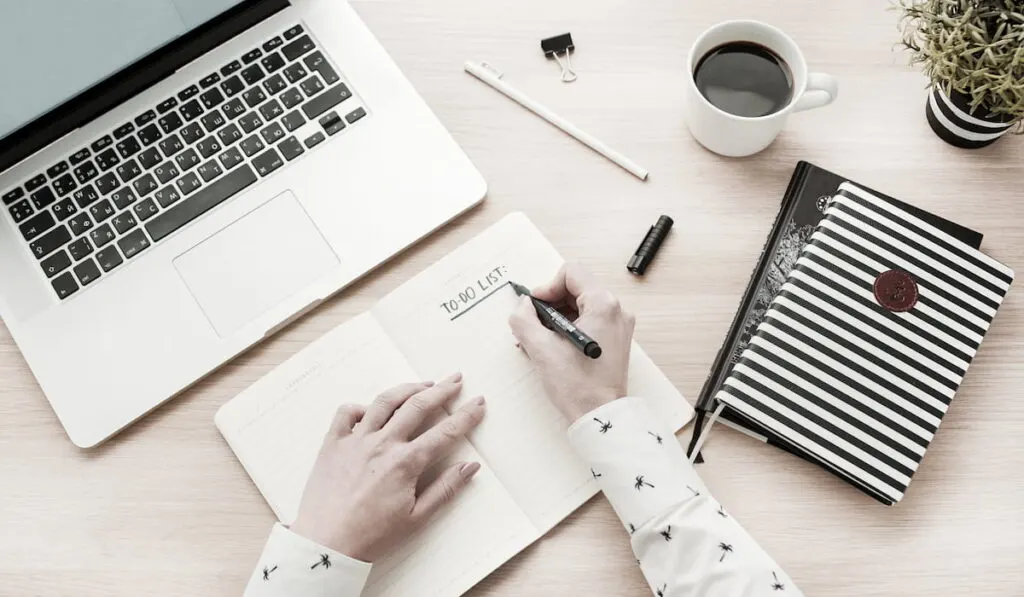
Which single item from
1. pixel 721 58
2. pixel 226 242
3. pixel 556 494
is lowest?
pixel 556 494

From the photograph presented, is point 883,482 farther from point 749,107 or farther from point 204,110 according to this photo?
point 204,110

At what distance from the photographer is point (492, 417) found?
0.76 meters

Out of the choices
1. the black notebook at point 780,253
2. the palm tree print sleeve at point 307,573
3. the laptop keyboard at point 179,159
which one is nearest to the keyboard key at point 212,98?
the laptop keyboard at point 179,159

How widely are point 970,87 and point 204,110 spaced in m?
0.77

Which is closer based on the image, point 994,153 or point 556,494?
point 556,494

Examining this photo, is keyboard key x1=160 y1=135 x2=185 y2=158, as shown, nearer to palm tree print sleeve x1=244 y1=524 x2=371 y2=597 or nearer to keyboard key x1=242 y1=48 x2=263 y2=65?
keyboard key x1=242 y1=48 x2=263 y2=65

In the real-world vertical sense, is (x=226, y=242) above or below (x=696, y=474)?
above

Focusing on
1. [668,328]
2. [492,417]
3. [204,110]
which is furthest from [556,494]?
[204,110]

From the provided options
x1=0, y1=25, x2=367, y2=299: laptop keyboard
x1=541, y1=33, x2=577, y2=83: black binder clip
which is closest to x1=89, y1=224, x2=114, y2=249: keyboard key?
x1=0, y1=25, x2=367, y2=299: laptop keyboard

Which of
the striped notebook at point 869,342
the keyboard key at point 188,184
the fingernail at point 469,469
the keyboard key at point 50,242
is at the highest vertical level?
the keyboard key at point 188,184

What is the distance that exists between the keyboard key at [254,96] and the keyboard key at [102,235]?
0.19 metres

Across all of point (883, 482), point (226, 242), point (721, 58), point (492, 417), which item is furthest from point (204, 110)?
point (883, 482)

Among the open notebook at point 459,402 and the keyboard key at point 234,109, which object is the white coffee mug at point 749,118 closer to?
the open notebook at point 459,402

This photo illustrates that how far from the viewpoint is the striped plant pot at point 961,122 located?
79 cm
